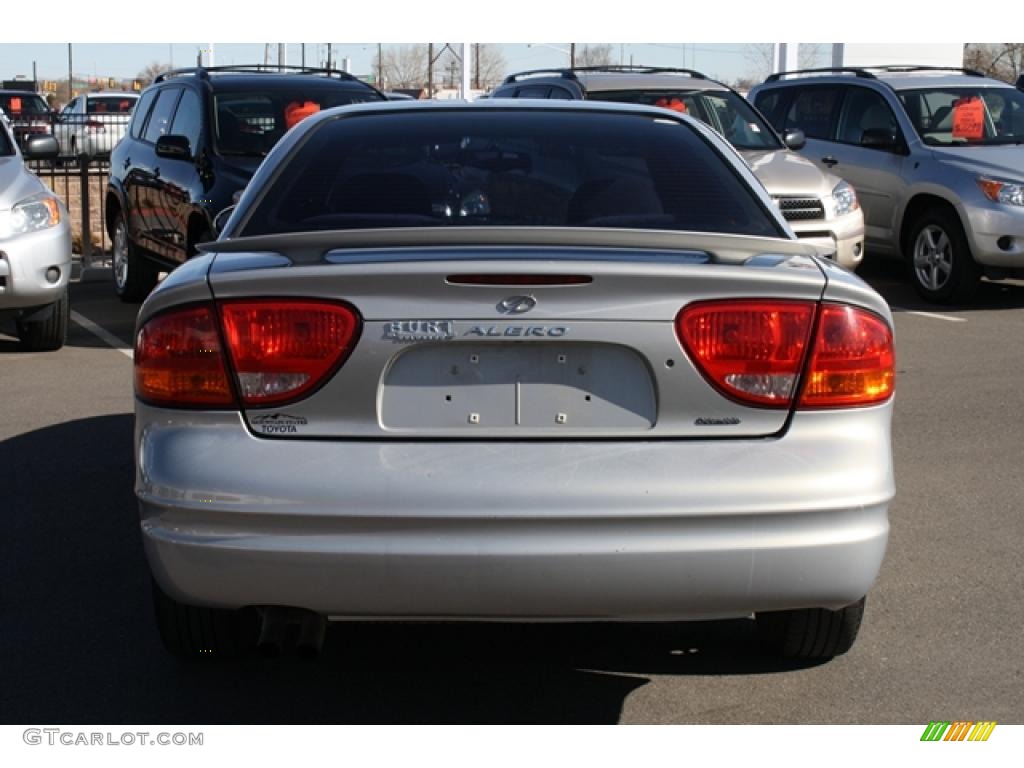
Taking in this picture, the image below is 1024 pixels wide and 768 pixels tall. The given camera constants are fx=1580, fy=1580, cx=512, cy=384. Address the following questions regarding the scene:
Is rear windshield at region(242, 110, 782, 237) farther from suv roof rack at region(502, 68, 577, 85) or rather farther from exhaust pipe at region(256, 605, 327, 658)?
suv roof rack at region(502, 68, 577, 85)

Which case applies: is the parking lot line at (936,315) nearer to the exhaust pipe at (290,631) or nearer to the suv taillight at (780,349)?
the suv taillight at (780,349)

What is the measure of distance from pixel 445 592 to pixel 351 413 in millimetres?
453

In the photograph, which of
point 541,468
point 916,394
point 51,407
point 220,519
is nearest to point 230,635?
point 220,519

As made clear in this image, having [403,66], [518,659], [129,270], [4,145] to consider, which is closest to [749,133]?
[129,270]

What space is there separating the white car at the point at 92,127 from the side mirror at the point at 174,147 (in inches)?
705

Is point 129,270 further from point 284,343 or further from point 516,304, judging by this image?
point 516,304

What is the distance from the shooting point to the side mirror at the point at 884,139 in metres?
13.4

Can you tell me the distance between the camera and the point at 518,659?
179 inches

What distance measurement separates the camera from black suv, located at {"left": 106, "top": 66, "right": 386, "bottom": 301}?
10.8m

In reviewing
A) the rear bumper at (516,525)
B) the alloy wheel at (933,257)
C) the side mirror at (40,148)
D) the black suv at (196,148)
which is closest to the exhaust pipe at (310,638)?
the rear bumper at (516,525)

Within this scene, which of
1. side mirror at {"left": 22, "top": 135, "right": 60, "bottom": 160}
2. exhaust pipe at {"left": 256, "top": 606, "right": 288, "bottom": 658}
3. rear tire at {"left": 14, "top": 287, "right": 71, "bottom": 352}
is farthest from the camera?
side mirror at {"left": 22, "top": 135, "right": 60, "bottom": 160}

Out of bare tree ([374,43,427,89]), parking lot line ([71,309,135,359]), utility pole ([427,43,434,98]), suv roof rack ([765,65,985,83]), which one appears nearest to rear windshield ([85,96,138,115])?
utility pole ([427,43,434,98])

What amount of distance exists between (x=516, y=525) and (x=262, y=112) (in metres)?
8.41

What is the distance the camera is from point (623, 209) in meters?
4.59
